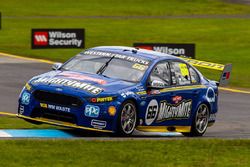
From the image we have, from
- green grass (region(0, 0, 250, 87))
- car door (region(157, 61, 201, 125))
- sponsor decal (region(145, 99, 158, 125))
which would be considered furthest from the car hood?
green grass (region(0, 0, 250, 87))

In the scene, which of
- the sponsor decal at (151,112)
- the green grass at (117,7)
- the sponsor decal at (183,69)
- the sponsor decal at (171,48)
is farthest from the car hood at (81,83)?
the green grass at (117,7)

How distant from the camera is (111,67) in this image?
15.3 meters

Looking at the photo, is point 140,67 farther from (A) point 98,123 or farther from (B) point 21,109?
(B) point 21,109

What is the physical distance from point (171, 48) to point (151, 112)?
14.0 m

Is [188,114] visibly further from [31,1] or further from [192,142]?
[31,1]

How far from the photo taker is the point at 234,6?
62562 millimetres

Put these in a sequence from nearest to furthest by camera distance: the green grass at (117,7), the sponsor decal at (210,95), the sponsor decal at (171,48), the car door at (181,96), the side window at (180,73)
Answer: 1. the car door at (181,96)
2. the side window at (180,73)
3. the sponsor decal at (210,95)
4. the sponsor decal at (171,48)
5. the green grass at (117,7)

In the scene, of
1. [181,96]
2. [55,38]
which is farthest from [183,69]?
[55,38]

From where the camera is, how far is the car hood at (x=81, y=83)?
1418 cm

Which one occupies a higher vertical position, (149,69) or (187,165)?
(149,69)

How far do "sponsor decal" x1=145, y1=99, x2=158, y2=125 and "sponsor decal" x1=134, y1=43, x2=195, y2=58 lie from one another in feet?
42.7

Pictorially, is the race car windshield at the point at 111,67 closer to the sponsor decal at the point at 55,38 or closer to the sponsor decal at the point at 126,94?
the sponsor decal at the point at 126,94

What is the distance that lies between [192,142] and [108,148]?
1670 millimetres

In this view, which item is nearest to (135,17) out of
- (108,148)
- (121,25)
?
(121,25)
